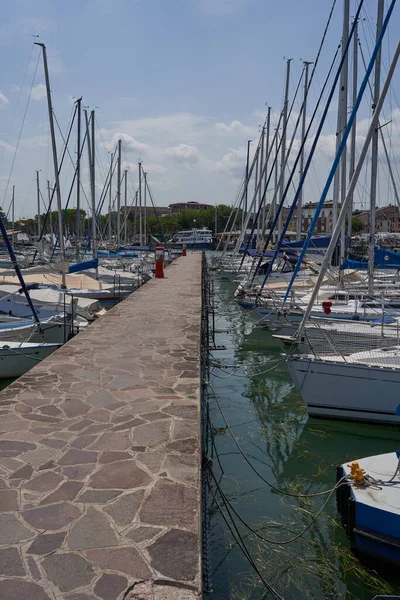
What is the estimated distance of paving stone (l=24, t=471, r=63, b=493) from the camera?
15.6 ft

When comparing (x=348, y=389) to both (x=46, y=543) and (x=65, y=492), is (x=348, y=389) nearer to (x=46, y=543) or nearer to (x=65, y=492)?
(x=65, y=492)

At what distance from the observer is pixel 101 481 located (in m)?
4.91

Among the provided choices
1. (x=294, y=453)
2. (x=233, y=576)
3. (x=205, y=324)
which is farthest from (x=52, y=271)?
(x=233, y=576)

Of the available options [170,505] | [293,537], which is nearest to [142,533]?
[170,505]

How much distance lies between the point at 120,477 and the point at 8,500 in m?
0.99

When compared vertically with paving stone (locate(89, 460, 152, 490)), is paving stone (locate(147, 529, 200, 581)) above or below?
below

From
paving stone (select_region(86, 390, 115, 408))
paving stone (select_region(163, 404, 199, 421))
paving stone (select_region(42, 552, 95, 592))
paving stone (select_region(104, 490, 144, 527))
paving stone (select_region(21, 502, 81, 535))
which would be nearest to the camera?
paving stone (select_region(42, 552, 95, 592))

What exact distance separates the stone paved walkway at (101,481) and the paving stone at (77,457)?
0.03ft

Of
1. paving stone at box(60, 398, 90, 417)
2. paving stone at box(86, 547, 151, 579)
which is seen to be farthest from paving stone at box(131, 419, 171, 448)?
paving stone at box(86, 547, 151, 579)

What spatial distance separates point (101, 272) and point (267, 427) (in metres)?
17.5

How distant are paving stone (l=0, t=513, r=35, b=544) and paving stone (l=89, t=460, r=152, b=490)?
0.77 m

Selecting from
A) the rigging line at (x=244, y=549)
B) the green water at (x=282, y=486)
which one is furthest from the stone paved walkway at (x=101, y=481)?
the green water at (x=282, y=486)

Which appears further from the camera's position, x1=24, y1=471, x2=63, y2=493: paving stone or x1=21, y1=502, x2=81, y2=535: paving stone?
x1=24, y1=471, x2=63, y2=493: paving stone

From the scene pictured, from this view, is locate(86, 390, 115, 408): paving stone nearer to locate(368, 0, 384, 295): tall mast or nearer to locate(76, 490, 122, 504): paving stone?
locate(76, 490, 122, 504): paving stone
